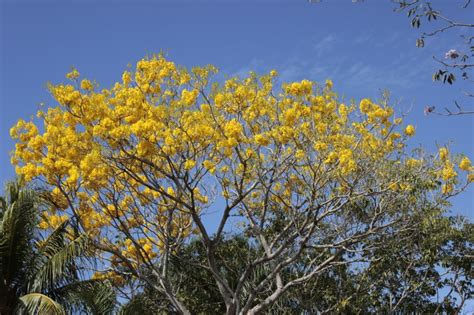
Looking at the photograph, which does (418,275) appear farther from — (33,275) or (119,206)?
(33,275)

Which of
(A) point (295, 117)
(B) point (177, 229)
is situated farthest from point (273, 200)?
(A) point (295, 117)

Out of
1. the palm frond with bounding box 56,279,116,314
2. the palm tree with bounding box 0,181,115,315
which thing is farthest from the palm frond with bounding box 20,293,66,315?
the palm frond with bounding box 56,279,116,314

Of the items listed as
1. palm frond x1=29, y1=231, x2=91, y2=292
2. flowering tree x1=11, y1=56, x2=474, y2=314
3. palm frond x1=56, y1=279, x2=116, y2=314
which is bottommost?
palm frond x1=56, y1=279, x2=116, y2=314

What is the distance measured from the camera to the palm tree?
7571 millimetres

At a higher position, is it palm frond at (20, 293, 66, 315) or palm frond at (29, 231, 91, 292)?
palm frond at (29, 231, 91, 292)

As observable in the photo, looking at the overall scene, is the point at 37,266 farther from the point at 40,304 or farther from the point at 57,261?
the point at 40,304

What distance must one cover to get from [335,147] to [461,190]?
2.66 m

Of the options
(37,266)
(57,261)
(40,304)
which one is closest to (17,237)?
(37,266)

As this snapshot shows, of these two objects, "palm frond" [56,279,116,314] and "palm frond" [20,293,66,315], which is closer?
"palm frond" [20,293,66,315]

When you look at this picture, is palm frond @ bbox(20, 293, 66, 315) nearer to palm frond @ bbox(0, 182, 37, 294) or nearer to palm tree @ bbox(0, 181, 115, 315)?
Result: palm tree @ bbox(0, 181, 115, 315)

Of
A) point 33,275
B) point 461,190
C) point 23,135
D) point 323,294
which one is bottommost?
point 33,275

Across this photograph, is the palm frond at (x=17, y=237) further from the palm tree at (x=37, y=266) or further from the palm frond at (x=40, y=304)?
the palm frond at (x=40, y=304)

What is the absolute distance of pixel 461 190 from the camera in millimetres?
10141

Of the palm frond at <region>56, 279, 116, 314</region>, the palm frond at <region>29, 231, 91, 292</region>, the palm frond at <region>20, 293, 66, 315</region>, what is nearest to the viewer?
→ the palm frond at <region>20, 293, 66, 315</region>
